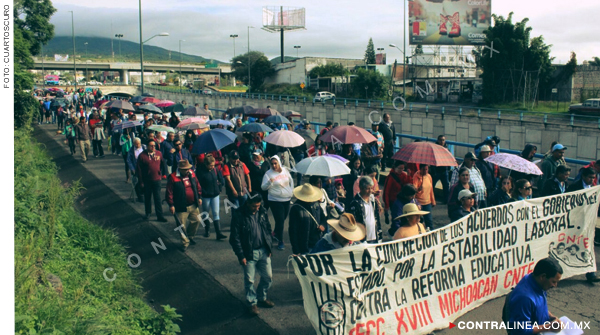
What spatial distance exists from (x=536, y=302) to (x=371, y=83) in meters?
52.0

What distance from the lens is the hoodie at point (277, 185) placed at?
27.3 feet

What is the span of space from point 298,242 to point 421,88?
51047 millimetres

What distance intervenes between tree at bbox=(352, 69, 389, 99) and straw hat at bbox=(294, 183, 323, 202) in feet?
161

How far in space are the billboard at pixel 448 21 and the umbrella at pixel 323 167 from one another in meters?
44.0

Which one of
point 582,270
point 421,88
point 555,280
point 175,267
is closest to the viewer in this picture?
point 555,280

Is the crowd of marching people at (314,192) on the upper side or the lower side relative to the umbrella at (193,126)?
A: lower

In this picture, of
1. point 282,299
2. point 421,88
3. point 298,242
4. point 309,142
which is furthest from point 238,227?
point 421,88

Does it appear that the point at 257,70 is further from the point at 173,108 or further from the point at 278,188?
the point at 278,188

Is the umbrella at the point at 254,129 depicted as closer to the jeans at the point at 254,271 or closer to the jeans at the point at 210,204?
the jeans at the point at 210,204

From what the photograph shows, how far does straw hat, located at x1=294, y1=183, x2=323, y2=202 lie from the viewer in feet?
22.2

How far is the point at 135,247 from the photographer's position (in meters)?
9.58

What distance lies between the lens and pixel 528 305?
4105 mm

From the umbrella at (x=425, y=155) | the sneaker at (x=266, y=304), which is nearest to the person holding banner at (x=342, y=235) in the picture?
the sneaker at (x=266, y=304)

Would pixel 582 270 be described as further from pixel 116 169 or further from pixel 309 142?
pixel 116 169
